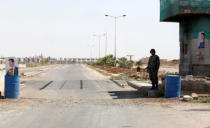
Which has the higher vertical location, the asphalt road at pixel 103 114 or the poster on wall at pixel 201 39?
the poster on wall at pixel 201 39

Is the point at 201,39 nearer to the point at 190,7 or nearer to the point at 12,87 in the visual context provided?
the point at 190,7

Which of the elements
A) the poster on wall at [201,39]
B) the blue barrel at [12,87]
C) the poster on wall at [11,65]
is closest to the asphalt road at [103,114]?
the blue barrel at [12,87]

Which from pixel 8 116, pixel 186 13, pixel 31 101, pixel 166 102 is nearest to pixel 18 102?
pixel 31 101

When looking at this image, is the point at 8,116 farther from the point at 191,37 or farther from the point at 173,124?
the point at 191,37

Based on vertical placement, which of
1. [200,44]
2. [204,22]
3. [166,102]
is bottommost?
[166,102]

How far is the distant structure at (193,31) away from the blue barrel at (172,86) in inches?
284

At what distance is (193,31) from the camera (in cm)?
2055

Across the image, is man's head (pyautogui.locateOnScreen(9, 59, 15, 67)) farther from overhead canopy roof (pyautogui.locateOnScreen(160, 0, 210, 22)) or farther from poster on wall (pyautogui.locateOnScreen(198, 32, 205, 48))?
poster on wall (pyautogui.locateOnScreen(198, 32, 205, 48))

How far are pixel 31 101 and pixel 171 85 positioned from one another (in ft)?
18.9

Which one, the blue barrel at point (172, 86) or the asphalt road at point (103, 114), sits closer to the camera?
the asphalt road at point (103, 114)

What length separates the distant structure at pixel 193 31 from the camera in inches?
778

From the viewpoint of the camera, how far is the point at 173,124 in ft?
26.1

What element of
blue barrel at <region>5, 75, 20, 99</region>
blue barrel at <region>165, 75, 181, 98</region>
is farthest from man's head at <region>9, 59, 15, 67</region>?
blue barrel at <region>165, 75, 181, 98</region>

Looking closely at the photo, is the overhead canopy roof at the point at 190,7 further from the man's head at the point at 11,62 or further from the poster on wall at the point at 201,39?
the man's head at the point at 11,62
